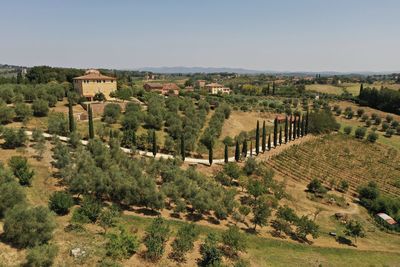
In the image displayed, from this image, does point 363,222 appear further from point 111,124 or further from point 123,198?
point 111,124

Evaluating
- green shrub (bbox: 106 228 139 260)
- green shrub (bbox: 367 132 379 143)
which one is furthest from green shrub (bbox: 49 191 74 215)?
green shrub (bbox: 367 132 379 143)

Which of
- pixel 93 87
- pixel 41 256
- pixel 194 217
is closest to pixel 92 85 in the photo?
pixel 93 87

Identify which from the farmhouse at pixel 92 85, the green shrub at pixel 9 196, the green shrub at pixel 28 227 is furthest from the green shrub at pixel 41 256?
the farmhouse at pixel 92 85

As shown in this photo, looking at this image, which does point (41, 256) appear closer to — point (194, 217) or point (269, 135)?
point (194, 217)

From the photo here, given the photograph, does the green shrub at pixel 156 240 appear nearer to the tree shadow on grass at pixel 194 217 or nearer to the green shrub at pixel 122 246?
the green shrub at pixel 122 246

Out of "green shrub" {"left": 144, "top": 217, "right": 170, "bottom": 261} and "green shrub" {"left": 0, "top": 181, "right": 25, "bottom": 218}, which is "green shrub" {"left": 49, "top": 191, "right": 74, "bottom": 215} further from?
"green shrub" {"left": 144, "top": 217, "right": 170, "bottom": 261}

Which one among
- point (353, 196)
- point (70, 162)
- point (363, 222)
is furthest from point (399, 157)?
point (70, 162)
